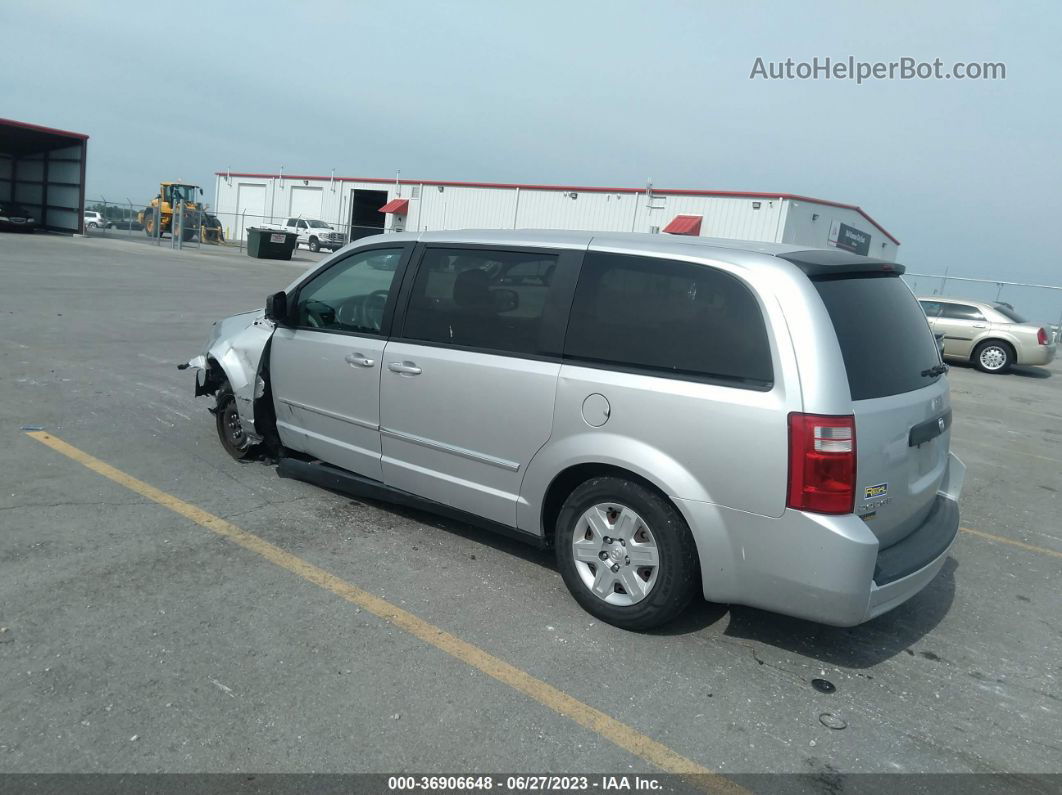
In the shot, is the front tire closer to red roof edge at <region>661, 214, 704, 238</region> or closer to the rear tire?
the rear tire

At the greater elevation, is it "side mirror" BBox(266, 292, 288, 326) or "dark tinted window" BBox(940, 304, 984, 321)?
"dark tinted window" BBox(940, 304, 984, 321)

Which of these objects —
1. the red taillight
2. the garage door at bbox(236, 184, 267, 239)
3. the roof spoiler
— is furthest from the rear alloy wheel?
the garage door at bbox(236, 184, 267, 239)

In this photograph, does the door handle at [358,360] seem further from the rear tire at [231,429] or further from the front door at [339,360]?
the rear tire at [231,429]

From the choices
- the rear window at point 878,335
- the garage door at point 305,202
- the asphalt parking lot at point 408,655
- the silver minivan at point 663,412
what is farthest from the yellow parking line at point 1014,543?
the garage door at point 305,202

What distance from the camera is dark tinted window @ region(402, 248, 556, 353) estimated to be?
4.18m

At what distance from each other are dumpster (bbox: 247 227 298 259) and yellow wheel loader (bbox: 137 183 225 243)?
212 inches

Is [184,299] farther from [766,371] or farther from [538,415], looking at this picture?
[766,371]

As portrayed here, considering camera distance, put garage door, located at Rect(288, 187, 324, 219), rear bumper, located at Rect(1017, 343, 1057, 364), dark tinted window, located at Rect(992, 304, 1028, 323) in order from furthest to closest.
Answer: garage door, located at Rect(288, 187, 324, 219)
dark tinted window, located at Rect(992, 304, 1028, 323)
rear bumper, located at Rect(1017, 343, 1057, 364)

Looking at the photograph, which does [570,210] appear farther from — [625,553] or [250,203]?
[625,553]

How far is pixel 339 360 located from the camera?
4.98 m

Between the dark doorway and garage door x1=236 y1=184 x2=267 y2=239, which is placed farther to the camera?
garage door x1=236 y1=184 x2=267 y2=239

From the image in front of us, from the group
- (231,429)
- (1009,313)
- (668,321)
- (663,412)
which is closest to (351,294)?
(231,429)

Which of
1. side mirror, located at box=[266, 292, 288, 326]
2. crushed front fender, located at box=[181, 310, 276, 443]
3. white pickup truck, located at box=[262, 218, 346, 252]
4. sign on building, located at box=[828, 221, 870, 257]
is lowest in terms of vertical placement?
crushed front fender, located at box=[181, 310, 276, 443]

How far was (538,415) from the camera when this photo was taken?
13.2ft
